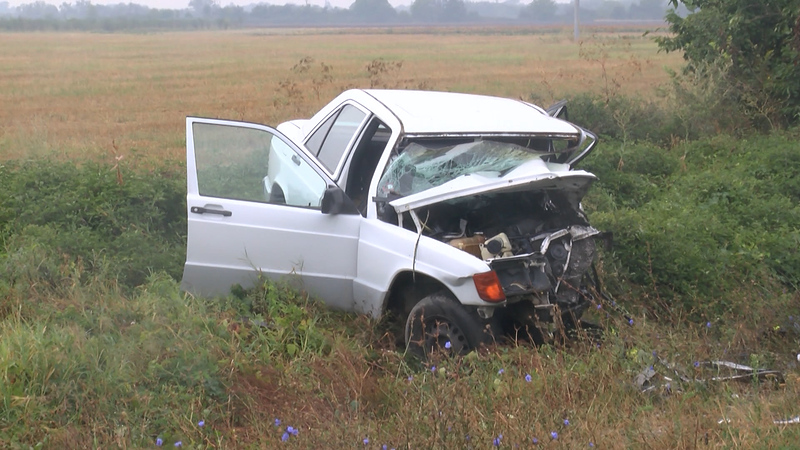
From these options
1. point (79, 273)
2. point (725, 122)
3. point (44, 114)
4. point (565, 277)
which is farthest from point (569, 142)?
point (44, 114)

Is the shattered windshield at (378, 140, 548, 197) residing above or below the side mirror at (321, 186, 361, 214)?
above

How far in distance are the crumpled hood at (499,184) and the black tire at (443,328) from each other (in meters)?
0.60

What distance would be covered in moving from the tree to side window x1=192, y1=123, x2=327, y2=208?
8462mm

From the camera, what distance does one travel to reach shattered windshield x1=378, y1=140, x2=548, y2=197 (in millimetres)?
5148

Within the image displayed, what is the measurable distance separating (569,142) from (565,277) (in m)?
1.24

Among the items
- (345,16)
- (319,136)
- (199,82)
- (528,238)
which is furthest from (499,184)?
(345,16)

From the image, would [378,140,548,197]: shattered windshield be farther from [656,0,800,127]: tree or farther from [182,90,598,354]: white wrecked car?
[656,0,800,127]: tree

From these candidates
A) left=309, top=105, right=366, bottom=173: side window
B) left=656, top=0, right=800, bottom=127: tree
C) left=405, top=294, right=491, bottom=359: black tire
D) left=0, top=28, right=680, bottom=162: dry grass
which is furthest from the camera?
left=0, top=28, right=680, bottom=162: dry grass

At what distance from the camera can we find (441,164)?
17.2ft

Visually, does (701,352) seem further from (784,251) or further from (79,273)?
(79,273)

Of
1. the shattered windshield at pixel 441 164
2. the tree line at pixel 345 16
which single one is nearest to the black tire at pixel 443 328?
the shattered windshield at pixel 441 164

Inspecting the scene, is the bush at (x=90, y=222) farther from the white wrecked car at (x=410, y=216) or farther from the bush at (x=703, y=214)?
the bush at (x=703, y=214)

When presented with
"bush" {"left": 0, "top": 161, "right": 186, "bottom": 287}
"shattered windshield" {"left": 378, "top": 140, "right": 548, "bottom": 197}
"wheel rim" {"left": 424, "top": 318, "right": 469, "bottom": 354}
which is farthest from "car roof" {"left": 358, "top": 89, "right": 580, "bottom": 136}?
"bush" {"left": 0, "top": 161, "right": 186, "bottom": 287}

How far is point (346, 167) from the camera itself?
18.1 feet
